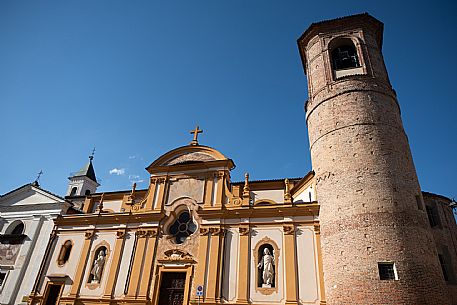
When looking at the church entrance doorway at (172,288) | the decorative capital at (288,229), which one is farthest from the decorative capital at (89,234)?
the decorative capital at (288,229)

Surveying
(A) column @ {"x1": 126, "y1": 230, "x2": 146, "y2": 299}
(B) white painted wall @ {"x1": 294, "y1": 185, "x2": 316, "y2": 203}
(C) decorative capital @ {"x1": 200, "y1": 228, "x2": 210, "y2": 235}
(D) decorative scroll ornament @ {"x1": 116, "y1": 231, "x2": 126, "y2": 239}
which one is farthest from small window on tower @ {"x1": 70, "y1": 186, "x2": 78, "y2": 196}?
(B) white painted wall @ {"x1": 294, "y1": 185, "x2": 316, "y2": 203}

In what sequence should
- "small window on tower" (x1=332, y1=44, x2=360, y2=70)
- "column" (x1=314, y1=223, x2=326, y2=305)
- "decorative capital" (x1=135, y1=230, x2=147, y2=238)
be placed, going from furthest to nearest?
1. "small window on tower" (x1=332, y1=44, x2=360, y2=70)
2. "decorative capital" (x1=135, y1=230, x2=147, y2=238)
3. "column" (x1=314, y1=223, x2=326, y2=305)

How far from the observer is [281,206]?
15.2 metres

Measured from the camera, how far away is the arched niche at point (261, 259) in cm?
1366

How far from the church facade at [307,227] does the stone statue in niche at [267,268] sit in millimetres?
63

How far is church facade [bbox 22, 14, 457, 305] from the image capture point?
1201 cm

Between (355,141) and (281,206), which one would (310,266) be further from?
(355,141)

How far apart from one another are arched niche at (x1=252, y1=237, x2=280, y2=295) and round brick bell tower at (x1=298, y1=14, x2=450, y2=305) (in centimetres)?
225

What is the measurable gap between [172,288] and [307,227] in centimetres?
723

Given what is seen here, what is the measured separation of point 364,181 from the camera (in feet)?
43.2

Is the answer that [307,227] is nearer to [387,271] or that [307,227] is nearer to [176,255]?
[387,271]

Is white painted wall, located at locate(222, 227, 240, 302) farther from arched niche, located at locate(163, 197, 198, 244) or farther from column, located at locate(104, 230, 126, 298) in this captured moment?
column, located at locate(104, 230, 126, 298)

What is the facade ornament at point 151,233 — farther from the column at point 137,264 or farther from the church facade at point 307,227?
the column at point 137,264

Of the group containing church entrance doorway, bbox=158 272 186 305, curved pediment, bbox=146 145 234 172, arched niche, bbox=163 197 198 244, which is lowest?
church entrance doorway, bbox=158 272 186 305
